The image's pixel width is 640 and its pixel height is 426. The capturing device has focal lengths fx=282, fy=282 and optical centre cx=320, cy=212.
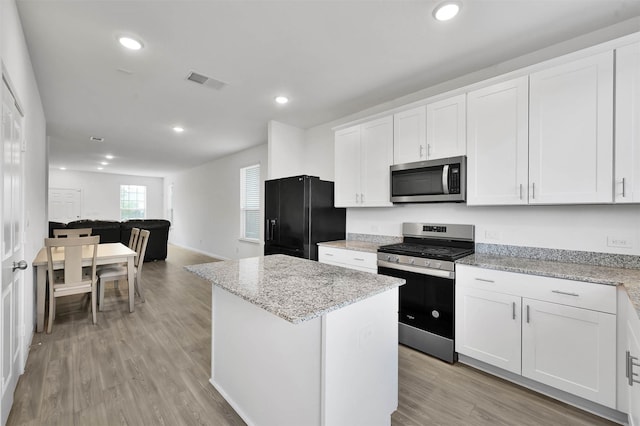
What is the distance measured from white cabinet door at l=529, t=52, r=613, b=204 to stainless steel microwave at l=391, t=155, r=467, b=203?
1.76ft

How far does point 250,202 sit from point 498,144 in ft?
16.7

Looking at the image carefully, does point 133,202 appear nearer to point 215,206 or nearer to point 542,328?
point 215,206

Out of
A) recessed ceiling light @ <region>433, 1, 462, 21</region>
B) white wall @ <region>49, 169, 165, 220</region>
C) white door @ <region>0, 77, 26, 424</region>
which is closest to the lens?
white door @ <region>0, 77, 26, 424</region>

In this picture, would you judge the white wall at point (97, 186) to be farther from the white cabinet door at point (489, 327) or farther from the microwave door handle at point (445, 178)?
the white cabinet door at point (489, 327)

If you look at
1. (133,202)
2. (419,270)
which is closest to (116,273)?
(419,270)

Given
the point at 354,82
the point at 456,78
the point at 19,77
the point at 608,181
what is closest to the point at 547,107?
the point at 608,181

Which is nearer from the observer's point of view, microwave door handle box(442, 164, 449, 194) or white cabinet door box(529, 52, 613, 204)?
white cabinet door box(529, 52, 613, 204)

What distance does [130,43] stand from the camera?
2.38 meters

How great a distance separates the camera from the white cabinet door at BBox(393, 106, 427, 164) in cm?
288

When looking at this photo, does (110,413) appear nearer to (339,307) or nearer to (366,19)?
(339,307)

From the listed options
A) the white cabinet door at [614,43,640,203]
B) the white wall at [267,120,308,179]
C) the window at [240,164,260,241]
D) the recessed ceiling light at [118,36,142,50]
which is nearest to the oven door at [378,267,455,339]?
the white cabinet door at [614,43,640,203]

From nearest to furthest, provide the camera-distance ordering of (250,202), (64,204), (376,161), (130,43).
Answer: (130,43), (376,161), (250,202), (64,204)

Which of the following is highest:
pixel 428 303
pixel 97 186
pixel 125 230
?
pixel 97 186

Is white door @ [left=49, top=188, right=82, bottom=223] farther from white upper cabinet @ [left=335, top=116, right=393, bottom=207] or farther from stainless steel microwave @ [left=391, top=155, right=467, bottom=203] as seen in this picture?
stainless steel microwave @ [left=391, top=155, right=467, bottom=203]
